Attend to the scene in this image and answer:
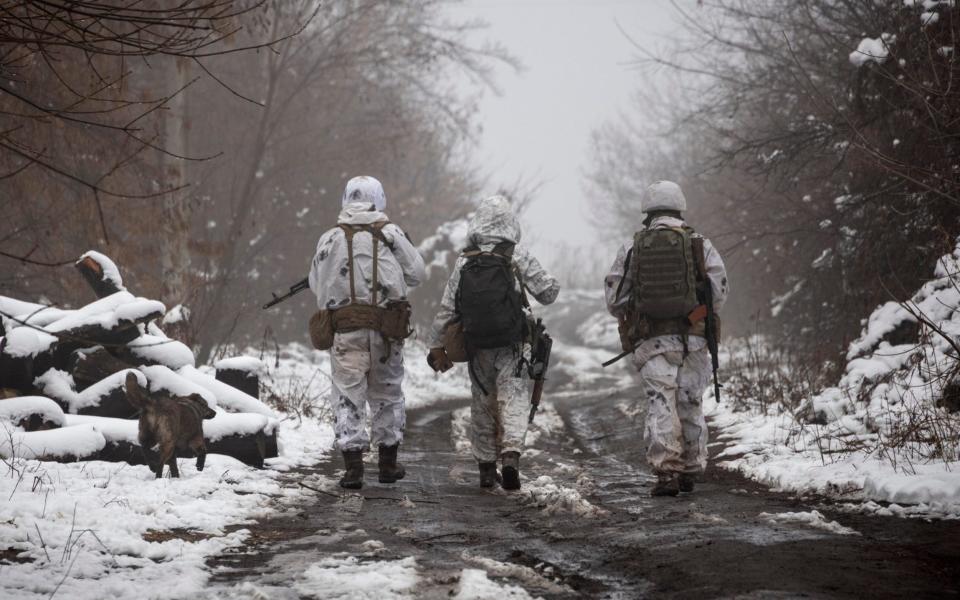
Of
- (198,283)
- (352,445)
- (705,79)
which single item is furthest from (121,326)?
(705,79)

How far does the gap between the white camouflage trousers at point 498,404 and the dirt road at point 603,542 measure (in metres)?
0.36

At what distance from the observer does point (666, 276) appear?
6.41 meters

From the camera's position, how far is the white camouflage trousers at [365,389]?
260 inches

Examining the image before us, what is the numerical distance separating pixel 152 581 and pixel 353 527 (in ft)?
4.65

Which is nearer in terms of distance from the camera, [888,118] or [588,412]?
[888,118]

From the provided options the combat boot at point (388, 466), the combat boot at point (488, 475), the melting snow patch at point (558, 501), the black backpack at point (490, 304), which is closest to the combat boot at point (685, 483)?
the melting snow patch at point (558, 501)

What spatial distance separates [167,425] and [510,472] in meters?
2.38

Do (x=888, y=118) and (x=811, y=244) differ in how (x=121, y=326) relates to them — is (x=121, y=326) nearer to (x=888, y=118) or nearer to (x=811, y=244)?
(x=888, y=118)

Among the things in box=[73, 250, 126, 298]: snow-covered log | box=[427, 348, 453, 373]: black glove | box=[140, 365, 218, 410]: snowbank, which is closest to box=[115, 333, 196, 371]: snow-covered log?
box=[140, 365, 218, 410]: snowbank

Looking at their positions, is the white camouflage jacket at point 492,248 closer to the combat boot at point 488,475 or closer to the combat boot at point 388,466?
the combat boot at point 388,466

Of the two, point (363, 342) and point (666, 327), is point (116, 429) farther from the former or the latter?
point (666, 327)

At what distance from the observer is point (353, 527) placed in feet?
16.3

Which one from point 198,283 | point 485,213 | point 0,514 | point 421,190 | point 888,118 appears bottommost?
point 0,514

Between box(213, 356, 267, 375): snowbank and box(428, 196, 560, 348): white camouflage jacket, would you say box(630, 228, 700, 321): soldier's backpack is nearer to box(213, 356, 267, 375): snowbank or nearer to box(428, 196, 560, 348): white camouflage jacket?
box(428, 196, 560, 348): white camouflage jacket
